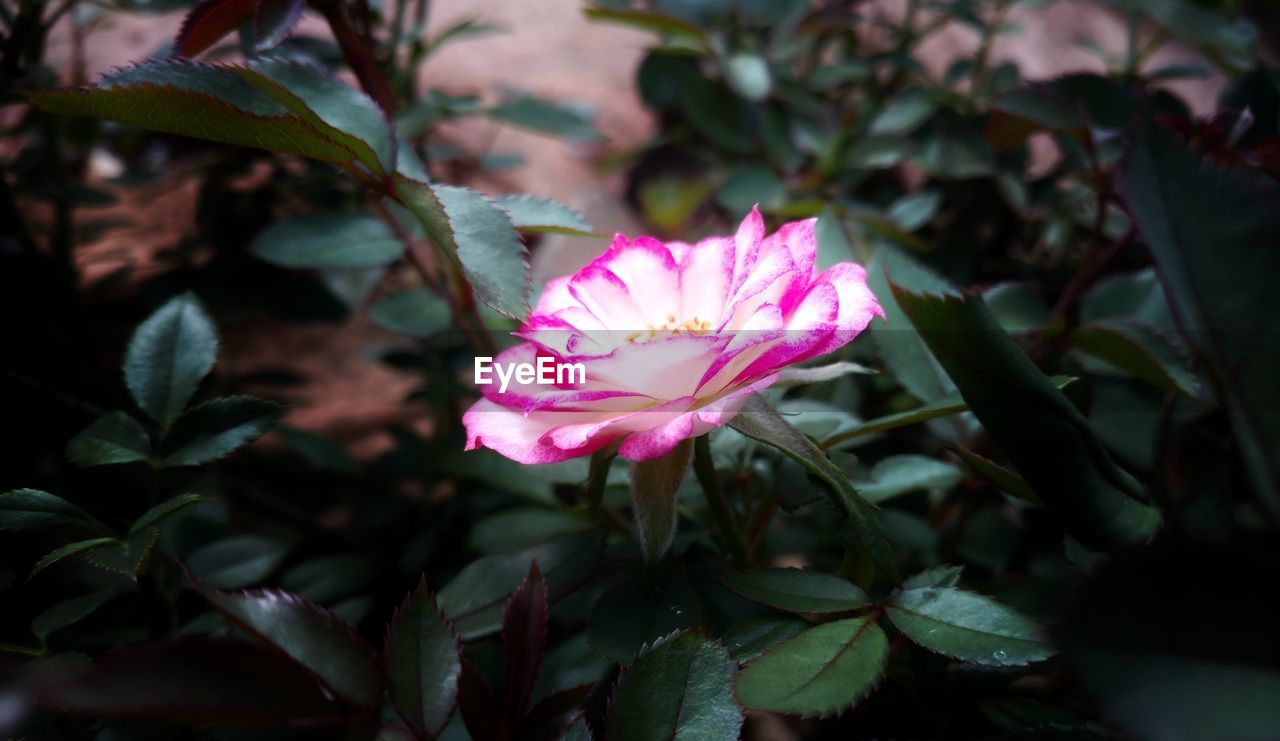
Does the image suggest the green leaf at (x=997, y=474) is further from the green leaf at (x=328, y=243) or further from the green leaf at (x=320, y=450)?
the green leaf at (x=320, y=450)

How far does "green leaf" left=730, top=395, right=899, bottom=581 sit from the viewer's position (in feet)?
1.21

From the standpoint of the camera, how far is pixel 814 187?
0.89 meters

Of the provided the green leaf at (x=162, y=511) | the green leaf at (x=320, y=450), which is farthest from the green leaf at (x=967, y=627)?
the green leaf at (x=320, y=450)

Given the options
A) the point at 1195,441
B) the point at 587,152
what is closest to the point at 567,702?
the point at 1195,441

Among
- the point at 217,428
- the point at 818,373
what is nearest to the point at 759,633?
the point at 818,373

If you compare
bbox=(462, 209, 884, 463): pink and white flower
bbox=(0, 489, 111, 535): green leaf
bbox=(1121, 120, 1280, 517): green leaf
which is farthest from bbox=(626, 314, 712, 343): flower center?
bbox=(0, 489, 111, 535): green leaf

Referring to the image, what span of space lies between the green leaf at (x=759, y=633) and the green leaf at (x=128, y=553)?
0.29m

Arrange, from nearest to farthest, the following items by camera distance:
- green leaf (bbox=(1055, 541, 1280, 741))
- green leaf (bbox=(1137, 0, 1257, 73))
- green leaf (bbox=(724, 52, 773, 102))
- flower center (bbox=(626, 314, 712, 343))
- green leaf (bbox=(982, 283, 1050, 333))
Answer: green leaf (bbox=(1055, 541, 1280, 741)), flower center (bbox=(626, 314, 712, 343)), green leaf (bbox=(982, 283, 1050, 333)), green leaf (bbox=(1137, 0, 1257, 73)), green leaf (bbox=(724, 52, 773, 102))

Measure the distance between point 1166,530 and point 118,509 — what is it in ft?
2.53

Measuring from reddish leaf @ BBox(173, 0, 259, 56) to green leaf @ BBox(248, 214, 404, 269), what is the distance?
6.9 inches

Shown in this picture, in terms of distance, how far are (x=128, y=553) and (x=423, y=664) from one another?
0.18 m

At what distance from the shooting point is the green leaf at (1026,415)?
0.36 meters

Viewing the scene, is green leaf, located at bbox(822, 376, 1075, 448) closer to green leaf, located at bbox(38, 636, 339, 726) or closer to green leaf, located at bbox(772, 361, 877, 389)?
green leaf, located at bbox(772, 361, 877, 389)

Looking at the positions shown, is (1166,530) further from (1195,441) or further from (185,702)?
(185,702)
